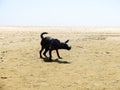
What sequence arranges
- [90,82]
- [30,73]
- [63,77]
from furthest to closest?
[30,73], [63,77], [90,82]

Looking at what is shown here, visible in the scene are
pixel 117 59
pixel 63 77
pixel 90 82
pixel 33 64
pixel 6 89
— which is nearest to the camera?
pixel 6 89

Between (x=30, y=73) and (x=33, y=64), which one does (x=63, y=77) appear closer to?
(x=30, y=73)

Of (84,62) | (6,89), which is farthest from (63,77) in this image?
(84,62)

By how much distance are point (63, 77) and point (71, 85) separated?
1.47 metres

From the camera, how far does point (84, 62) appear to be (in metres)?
16.9

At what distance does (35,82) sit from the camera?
38.8 ft

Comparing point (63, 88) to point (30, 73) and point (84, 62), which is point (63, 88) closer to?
point (30, 73)

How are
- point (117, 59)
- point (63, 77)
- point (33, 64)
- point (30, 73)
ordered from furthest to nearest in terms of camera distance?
point (117, 59) < point (33, 64) < point (30, 73) < point (63, 77)

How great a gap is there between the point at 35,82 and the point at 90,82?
2.18 m

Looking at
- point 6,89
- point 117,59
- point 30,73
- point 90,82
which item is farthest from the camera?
point 117,59

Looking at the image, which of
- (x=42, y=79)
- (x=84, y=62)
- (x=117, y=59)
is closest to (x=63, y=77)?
(x=42, y=79)

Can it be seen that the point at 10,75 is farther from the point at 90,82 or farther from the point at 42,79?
the point at 90,82

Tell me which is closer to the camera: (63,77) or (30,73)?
(63,77)

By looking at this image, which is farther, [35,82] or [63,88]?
[35,82]
